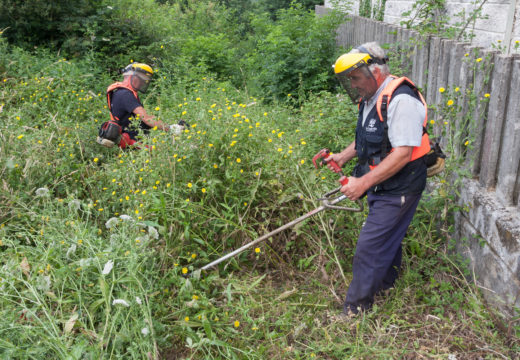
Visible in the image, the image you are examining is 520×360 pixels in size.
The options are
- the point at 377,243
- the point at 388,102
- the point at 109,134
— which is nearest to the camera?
the point at 388,102

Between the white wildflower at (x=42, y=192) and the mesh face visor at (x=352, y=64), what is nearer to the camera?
the mesh face visor at (x=352, y=64)

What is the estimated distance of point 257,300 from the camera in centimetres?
340

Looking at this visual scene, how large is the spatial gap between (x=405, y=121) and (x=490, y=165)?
85 cm

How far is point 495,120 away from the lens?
3.11 meters

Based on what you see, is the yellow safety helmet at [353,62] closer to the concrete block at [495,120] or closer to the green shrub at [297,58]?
the concrete block at [495,120]

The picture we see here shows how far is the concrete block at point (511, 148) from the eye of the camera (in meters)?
2.89

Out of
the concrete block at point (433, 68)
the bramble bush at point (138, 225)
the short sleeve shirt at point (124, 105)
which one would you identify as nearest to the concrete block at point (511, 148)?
the concrete block at point (433, 68)

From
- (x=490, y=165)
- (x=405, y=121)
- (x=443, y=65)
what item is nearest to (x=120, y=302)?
(x=405, y=121)

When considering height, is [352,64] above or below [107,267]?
above

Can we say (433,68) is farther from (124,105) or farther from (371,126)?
(124,105)

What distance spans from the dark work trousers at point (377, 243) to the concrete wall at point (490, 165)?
0.54m

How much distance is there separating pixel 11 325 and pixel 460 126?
136 inches

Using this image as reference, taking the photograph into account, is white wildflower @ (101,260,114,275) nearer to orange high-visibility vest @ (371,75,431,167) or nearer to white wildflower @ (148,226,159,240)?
white wildflower @ (148,226,159,240)

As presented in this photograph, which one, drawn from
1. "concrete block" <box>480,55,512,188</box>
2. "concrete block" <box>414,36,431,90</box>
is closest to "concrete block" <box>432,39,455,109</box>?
"concrete block" <box>414,36,431,90</box>
